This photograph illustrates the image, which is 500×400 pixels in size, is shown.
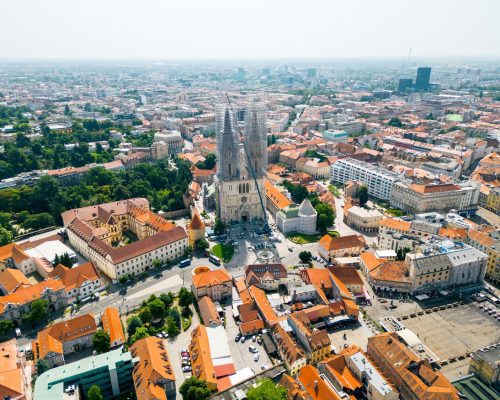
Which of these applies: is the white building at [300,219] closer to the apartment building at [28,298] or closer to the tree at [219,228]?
the tree at [219,228]

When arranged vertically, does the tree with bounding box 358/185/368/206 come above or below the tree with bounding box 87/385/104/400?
below

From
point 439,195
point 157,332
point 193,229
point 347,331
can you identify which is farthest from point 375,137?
point 157,332

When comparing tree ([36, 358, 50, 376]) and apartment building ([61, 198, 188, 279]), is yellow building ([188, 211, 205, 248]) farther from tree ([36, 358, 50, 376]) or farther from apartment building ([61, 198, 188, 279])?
tree ([36, 358, 50, 376])

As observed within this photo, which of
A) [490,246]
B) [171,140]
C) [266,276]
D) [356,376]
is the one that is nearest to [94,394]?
[356,376]

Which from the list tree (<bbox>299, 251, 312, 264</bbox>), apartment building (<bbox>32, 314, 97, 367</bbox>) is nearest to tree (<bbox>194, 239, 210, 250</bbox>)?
tree (<bbox>299, 251, 312, 264</bbox>)

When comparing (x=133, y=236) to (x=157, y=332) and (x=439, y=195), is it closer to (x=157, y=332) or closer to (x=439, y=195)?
(x=157, y=332)

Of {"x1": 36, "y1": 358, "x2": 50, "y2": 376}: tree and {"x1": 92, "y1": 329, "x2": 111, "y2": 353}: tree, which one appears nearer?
{"x1": 36, "y1": 358, "x2": 50, "y2": 376}: tree
